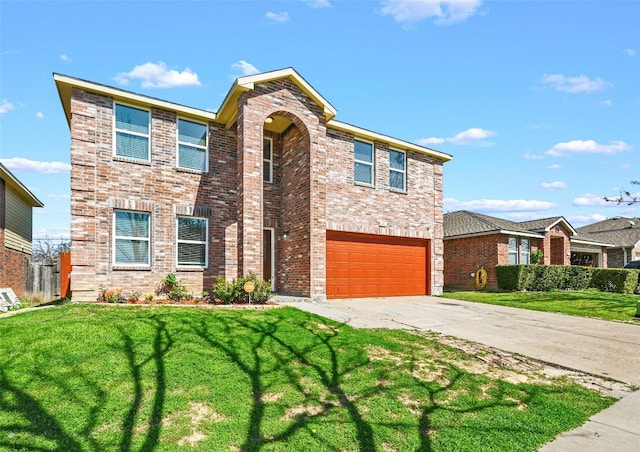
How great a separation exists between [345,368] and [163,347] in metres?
2.70

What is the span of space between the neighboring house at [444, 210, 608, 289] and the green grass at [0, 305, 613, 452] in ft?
49.5

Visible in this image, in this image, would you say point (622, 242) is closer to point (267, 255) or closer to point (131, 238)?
point (267, 255)

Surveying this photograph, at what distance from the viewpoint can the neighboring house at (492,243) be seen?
1978 centimetres

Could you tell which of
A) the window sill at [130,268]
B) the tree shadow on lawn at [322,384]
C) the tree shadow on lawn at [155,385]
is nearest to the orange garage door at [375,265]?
the window sill at [130,268]

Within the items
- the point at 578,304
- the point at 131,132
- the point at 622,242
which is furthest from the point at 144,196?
the point at 622,242

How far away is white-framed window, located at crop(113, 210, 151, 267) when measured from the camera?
10.5 meters

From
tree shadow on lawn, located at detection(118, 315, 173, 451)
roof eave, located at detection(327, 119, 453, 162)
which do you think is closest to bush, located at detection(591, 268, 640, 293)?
roof eave, located at detection(327, 119, 453, 162)

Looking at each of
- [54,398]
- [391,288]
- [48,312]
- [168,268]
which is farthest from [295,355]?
[391,288]

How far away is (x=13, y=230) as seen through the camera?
1488cm

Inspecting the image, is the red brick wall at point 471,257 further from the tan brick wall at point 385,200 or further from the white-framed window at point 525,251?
the tan brick wall at point 385,200

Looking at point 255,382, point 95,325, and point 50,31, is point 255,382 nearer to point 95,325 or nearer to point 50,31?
point 95,325

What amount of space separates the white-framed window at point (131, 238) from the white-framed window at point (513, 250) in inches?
730

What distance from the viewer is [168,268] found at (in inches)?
435

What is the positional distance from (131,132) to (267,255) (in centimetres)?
594
